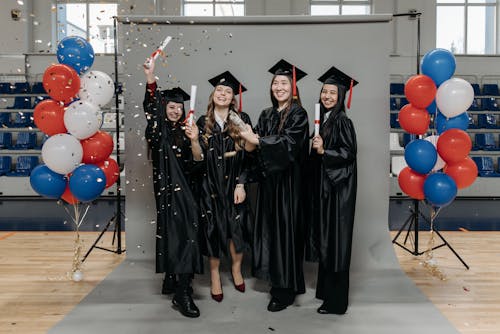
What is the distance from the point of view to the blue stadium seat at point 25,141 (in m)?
9.62

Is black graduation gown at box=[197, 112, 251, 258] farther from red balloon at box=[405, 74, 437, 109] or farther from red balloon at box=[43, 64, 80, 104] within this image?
red balloon at box=[405, 74, 437, 109]

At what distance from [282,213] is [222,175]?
0.51 meters

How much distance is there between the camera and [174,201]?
337cm

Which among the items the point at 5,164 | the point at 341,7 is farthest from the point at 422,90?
the point at 341,7

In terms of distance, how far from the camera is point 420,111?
13.1ft

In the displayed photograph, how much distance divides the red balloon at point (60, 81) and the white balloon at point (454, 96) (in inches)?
112

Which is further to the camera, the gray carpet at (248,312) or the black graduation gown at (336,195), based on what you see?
the black graduation gown at (336,195)

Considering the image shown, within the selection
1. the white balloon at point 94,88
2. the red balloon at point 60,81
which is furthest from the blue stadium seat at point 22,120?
the red balloon at point 60,81

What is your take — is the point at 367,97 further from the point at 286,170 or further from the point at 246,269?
the point at 246,269

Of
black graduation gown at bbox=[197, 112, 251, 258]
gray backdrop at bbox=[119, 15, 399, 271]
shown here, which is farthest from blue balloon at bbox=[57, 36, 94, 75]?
black graduation gown at bbox=[197, 112, 251, 258]

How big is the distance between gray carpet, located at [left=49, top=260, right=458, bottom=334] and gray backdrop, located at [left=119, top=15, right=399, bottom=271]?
0.68 m

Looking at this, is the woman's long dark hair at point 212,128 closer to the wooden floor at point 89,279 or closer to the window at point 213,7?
the wooden floor at point 89,279

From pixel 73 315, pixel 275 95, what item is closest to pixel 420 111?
pixel 275 95

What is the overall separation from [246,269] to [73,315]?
1.47 m
